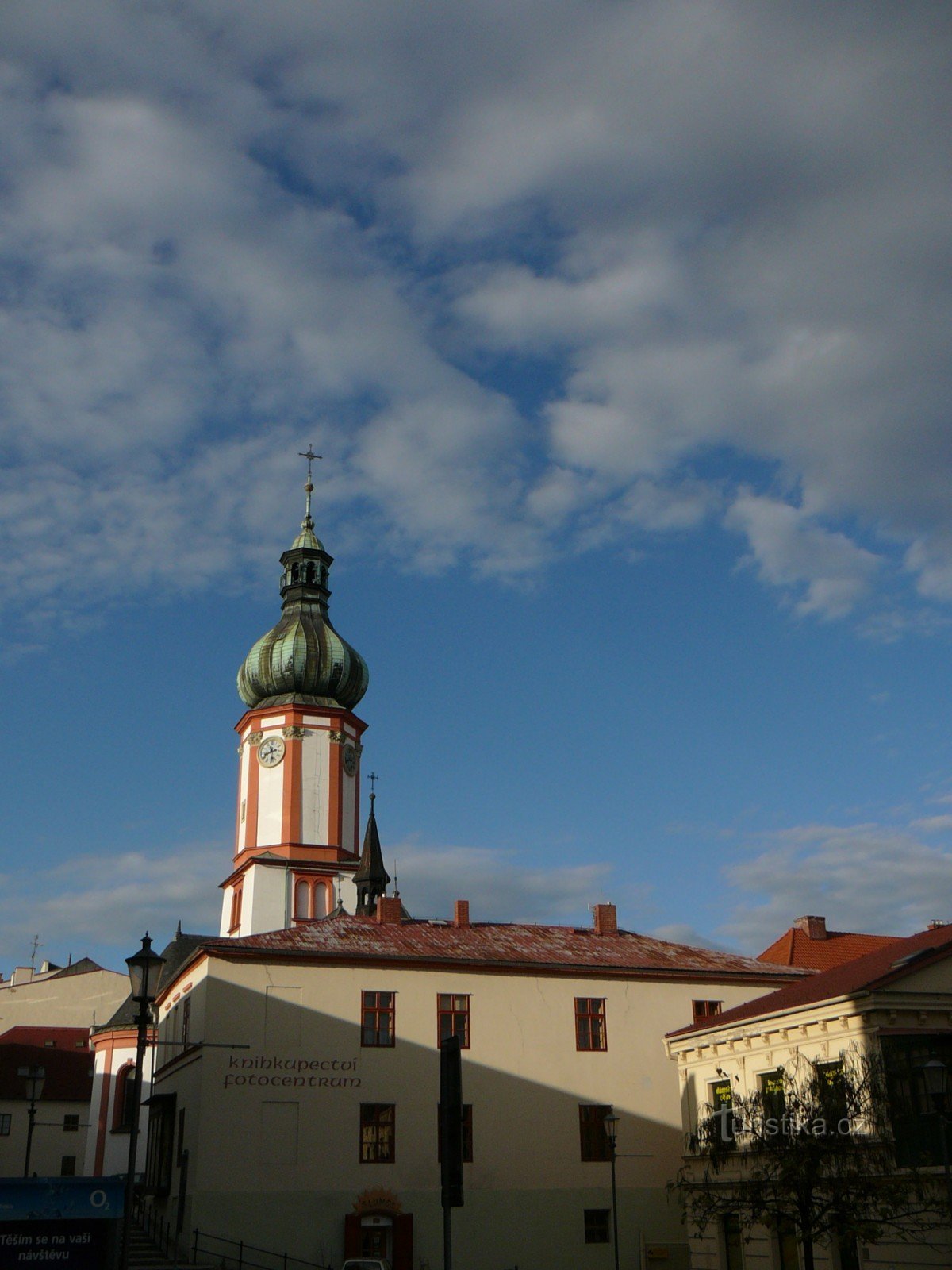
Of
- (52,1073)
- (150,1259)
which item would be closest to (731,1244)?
(150,1259)

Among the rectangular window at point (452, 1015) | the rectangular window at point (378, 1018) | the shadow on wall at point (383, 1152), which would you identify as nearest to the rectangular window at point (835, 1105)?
the shadow on wall at point (383, 1152)

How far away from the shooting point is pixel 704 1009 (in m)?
40.7

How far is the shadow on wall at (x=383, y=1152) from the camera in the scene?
33469mm

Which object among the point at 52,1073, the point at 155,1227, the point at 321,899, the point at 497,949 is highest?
the point at 321,899

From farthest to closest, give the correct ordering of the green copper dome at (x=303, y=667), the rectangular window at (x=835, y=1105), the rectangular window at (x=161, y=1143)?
the green copper dome at (x=303, y=667) → the rectangular window at (x=161, y=1143) → the rectangular window at (x=835, y=1105)

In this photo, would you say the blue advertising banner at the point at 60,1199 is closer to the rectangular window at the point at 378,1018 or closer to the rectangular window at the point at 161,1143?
the rectangular window at the point at 378,1018

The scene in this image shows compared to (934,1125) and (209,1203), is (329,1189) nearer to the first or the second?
(209,1203)

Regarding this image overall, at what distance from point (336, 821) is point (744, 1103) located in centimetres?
3524

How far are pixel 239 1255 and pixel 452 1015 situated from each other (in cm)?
874

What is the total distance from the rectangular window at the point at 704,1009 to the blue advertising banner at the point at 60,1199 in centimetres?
2559

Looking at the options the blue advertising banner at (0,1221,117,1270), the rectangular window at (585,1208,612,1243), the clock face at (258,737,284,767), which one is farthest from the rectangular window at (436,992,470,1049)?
the clock face at (258,737,284,767)

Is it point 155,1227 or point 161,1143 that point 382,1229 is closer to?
point 155,1227

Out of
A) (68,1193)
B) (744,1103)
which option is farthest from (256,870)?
(68,1193)

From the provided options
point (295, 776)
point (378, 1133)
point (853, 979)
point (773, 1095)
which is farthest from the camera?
point (295, 776)
